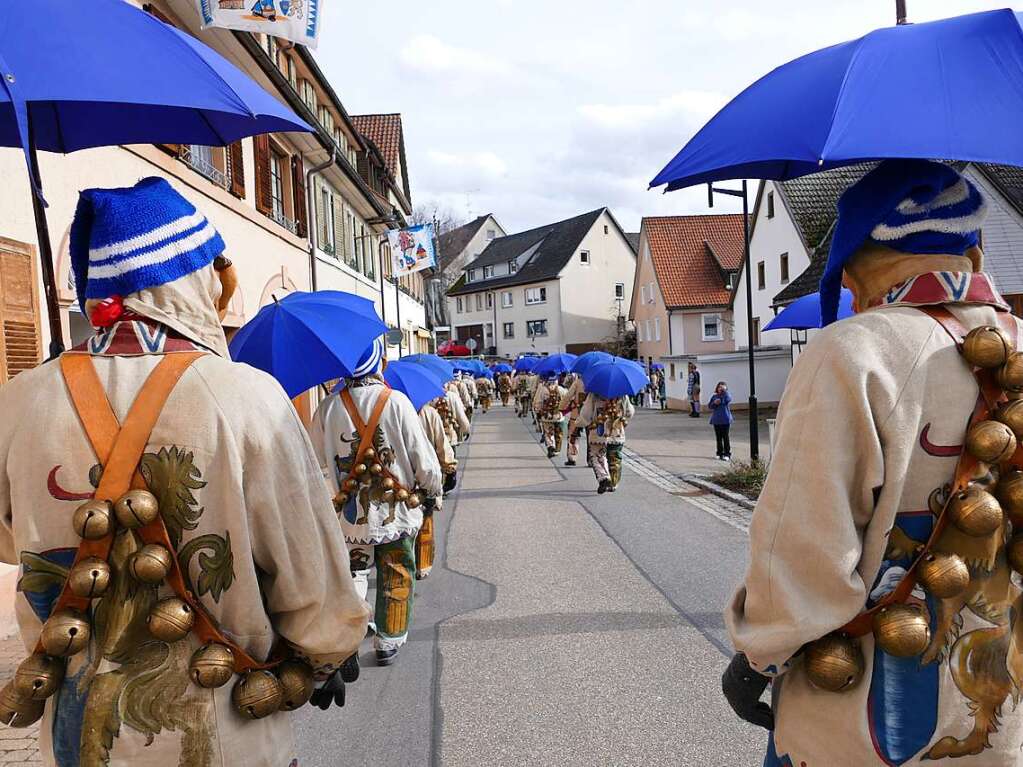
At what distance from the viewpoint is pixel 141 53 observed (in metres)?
2.20

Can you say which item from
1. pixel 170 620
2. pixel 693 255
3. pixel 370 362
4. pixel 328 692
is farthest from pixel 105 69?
pixel 693 255

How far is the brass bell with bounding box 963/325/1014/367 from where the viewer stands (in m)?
1.76

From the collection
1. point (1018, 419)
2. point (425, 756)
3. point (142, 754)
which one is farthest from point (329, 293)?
point (1018, 419)

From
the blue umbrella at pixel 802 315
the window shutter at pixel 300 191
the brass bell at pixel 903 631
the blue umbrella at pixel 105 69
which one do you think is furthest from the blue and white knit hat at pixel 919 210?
the window shutter at pixel 300 191

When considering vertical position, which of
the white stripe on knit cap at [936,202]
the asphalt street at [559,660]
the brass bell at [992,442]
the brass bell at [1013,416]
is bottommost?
the asphalt street at [559,660]

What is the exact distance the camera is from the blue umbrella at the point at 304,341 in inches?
177

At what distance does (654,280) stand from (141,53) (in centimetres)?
4193

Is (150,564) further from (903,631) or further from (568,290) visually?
(568,290)

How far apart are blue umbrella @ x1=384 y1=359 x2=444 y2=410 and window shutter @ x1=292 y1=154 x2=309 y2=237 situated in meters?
9.90

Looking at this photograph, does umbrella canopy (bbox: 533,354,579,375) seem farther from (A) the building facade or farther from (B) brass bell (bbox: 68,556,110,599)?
(A) the building facade

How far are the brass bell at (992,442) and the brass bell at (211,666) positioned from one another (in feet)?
5.60

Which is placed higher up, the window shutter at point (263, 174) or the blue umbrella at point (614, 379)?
the window shutter at point (263, 174)

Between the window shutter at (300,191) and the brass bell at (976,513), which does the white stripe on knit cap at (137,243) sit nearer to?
the brass bell at (976,513)

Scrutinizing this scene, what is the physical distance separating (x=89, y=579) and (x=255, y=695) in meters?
0.46
